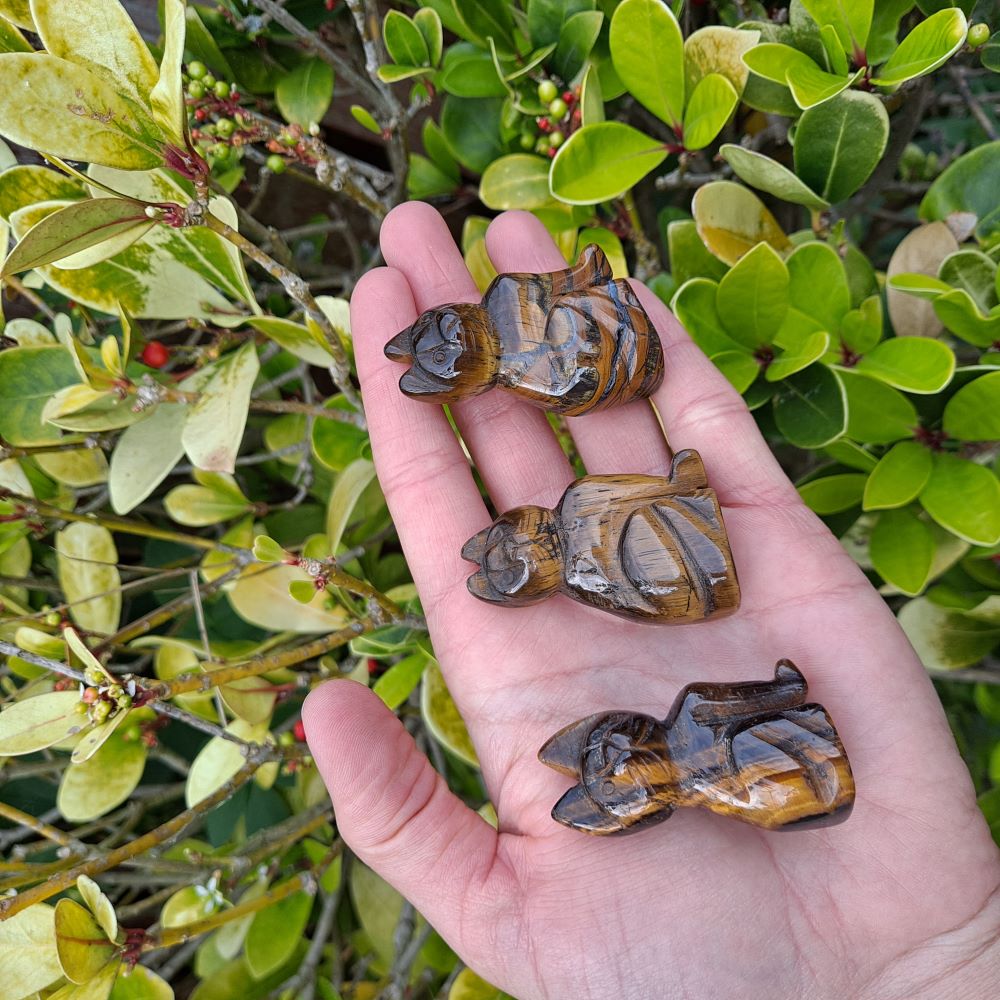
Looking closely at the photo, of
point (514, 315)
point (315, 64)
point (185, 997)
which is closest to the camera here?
point (514, 315)

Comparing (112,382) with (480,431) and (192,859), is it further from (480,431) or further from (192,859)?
(192,859)

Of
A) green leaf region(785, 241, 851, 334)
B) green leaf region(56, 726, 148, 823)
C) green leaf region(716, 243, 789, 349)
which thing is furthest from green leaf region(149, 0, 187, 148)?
green leaf region(56, 726, 148, 823)

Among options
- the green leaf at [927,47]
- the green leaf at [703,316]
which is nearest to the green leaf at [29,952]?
the green leaf at [703,316]

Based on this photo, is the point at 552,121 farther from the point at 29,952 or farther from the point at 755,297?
the point at 29,952

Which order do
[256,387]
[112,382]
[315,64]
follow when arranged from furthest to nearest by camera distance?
[256,387] < [315,64] < [112,382]

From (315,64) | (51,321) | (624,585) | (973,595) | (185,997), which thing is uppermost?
(315,64)

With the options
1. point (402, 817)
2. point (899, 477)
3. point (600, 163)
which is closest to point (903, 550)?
point (899, 477)

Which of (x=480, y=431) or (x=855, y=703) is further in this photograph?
(x=480, y=431)

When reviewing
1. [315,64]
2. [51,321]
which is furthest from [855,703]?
[51,321]
